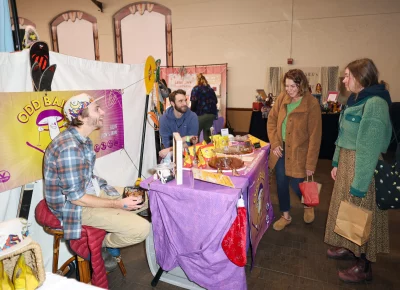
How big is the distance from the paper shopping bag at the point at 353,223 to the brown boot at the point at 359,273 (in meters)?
0.32

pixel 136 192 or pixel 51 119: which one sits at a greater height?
pixel 51 119

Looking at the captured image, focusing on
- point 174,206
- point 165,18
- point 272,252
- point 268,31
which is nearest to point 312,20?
point 268,31

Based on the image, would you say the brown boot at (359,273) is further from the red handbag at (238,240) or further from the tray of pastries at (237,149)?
the tray of pastries at (237,149)

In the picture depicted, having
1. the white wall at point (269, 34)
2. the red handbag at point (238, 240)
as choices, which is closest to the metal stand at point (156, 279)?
the red handbag at point (238, 240)

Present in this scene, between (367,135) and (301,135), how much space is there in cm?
76

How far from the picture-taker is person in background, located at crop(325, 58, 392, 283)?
171 cm

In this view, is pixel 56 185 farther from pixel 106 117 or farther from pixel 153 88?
pixel 153 88

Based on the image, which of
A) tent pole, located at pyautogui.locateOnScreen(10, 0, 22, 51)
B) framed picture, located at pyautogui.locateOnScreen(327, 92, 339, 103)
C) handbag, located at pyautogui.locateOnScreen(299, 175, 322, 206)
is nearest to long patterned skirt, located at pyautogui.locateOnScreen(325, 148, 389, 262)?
handbag, located at pyautogui.locateOnScreen(299, 175, 322, 206)

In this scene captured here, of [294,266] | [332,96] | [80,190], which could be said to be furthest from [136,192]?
[332,96]

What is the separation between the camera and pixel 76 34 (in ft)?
26.9

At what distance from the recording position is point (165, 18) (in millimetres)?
7211

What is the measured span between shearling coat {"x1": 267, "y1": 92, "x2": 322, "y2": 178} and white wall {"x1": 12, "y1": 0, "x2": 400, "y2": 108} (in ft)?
14.1

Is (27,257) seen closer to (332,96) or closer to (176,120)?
(176,120)

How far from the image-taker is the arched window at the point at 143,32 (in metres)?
7.27
